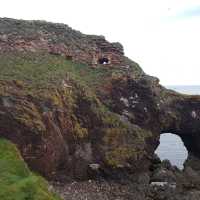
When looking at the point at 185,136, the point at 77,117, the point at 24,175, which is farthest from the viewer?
the point at 185,136

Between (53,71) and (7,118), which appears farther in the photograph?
(53,71)

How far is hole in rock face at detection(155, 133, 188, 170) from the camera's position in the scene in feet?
307

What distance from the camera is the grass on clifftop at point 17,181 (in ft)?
98.7

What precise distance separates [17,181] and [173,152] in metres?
75.4

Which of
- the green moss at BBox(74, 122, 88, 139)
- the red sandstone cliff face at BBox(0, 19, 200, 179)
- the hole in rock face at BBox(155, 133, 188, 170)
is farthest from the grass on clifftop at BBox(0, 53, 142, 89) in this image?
the hole in rock face at BBox(155, 133, 188, 170)

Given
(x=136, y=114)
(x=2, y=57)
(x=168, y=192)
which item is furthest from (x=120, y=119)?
(x=2, y=57)

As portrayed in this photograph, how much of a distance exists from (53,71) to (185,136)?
19988 millimetres

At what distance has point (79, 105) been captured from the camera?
1972 inches

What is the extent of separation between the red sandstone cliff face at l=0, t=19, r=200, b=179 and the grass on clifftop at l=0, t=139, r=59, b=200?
5126 millimetres

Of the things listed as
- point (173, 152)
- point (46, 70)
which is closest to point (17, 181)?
point (46, 70)

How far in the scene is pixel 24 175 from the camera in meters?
35.1

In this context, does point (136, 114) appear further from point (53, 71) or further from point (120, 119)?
point (53, 71)

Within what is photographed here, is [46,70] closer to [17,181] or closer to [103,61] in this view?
[103,61]

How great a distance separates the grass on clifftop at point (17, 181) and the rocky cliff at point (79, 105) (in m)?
5.11
